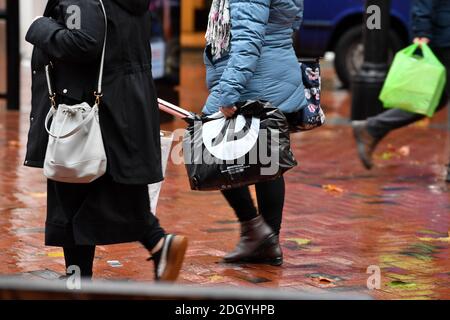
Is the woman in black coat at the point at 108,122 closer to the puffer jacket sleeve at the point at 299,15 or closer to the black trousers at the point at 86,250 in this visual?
the black trousers at the point at 86,250

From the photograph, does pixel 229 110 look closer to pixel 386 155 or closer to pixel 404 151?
pixel 386 155

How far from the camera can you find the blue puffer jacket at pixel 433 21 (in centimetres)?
817

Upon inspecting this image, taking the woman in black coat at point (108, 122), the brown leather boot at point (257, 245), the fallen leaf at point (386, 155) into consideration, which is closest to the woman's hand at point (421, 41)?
the fallen leaf at point (386, 155)

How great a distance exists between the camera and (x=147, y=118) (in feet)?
15.6

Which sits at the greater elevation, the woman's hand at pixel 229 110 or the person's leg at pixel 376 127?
the woman's hand at pixel 229 110

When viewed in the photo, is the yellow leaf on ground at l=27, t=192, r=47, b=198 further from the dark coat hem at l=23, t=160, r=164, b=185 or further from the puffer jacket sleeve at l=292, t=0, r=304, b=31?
the dark coat hem at l=23, t=160, r=164, b=185

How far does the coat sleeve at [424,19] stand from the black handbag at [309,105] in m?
2.59

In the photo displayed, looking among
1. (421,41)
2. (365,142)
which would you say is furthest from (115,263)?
(421,41)

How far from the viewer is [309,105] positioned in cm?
570

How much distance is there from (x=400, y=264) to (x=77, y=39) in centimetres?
227

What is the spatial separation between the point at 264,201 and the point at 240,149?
0.61m

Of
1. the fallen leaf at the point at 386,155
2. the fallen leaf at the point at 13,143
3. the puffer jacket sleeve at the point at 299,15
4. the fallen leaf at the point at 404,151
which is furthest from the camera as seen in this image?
the fallen leaf at the point at 404,151
